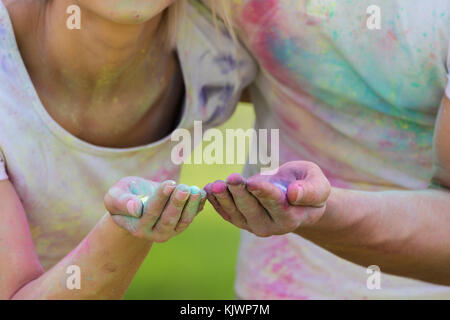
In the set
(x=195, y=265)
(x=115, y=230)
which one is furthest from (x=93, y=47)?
(x=195, y=265)

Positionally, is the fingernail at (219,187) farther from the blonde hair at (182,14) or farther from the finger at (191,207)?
the blonde hair at (182,14)

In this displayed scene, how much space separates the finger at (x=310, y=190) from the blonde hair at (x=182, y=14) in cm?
32

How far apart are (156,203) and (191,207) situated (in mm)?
37

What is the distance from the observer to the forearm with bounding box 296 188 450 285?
1.00 metres

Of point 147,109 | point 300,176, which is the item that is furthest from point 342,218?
point 147,109

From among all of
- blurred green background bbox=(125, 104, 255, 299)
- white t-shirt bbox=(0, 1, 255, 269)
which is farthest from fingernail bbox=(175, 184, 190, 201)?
blurred green background bbox=(125, 104, 255, 299)

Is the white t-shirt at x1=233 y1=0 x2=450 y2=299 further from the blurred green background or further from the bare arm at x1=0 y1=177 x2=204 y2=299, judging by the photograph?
the blurred green background

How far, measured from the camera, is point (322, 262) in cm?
127

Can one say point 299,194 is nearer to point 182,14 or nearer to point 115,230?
point 115,230

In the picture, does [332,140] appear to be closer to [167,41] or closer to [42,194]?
[167,41]

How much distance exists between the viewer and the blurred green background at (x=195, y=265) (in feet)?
6.68

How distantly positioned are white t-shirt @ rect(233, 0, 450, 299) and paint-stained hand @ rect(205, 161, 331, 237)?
0.28 meters

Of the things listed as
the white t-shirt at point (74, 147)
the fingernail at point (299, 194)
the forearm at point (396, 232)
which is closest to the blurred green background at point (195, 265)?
the white t-shirt at point (74, 147)

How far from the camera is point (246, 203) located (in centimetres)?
83
